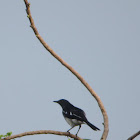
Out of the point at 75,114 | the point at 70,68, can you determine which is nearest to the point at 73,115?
the point at 75,114

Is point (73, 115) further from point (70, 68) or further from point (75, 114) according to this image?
point (70, 68)

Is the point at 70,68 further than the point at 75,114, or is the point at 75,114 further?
the point at 75,114

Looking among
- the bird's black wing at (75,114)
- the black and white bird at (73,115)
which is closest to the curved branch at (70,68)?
the black and white bird at (73,115)

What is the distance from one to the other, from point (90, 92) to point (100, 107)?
233 millimetres

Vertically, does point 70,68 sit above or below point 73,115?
above

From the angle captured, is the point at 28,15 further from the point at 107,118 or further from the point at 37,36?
the point at 107,118

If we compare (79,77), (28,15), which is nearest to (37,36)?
(28,15)

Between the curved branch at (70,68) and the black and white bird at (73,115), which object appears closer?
the curved branch at (70,68)

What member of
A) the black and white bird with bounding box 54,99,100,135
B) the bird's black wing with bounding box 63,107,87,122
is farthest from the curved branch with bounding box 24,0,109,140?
the bird's black wing with bounding box 63,107,87,122

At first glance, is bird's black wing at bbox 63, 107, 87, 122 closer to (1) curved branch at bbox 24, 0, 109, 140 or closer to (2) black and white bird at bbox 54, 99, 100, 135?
(2) black and white bird at bbox 54, 99, 100, 135

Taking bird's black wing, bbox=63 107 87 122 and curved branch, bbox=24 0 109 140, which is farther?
bird's black wing, bbox=63 107 87 122

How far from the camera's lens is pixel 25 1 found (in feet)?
14.4

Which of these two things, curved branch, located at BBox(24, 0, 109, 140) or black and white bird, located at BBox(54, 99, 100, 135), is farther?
black and white bird, located at BBox(54, 99, 100, 135)

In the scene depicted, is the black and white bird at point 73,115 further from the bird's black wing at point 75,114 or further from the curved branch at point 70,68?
the curved branch at point 70,68
